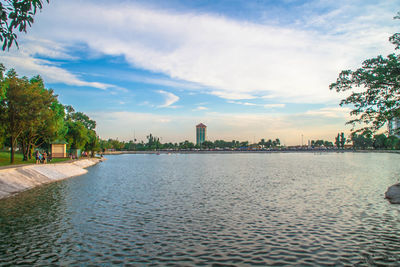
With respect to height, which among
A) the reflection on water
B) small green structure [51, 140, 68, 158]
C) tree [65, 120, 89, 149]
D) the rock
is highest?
tree [65, 120, 89, 149]

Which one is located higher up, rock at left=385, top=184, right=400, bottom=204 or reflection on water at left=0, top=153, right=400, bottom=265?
rock at left=385, top=184, right=400, bottom=204

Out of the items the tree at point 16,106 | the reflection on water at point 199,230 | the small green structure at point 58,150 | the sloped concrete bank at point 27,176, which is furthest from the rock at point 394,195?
the small green structure at point 58,150

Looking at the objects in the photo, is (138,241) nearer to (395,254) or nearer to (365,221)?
(395,254)

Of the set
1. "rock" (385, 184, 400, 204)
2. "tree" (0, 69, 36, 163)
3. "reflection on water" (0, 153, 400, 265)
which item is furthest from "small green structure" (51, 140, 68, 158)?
"rock" (385, 184, 400, 204)

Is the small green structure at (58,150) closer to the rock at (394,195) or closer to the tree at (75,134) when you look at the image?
the tree at (75,134)

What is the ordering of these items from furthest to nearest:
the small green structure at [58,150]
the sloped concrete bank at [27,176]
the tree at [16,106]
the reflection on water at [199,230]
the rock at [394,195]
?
the small green structure at [58,150] → the tree at [16,106] → the sloped concrete bank at [27,176] → the rock at [394,195] → the reflection on water at [199,230]

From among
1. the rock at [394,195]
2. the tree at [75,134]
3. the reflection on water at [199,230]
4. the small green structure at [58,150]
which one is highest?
the tree at [75,134]

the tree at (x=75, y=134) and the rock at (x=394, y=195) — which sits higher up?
the tree at (x=75, y=134)

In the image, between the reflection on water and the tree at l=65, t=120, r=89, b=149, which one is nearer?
the reflection on water

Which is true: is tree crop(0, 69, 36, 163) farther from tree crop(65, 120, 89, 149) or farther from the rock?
the rock

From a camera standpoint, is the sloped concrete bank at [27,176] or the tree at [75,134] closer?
the sloped concrete bank at [27,176]

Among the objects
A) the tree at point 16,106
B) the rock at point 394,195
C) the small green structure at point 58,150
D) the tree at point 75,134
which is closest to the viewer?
the rock at point 394,195

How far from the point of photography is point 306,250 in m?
14.7

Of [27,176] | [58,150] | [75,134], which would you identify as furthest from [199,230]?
[75,134]
